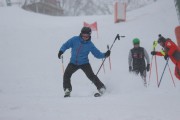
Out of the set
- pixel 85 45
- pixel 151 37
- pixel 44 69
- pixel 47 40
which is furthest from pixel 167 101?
pixel 47 40

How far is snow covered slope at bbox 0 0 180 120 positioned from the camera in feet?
16.7

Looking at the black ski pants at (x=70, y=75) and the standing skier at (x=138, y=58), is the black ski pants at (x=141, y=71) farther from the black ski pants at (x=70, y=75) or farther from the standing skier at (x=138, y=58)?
the black ski pants at (x=70, y=75)

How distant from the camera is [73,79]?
12.8 metres

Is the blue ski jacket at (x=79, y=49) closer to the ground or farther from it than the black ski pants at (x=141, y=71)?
farther from it

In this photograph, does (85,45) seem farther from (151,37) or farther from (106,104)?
(151,37)

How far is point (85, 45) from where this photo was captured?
770 centimetres

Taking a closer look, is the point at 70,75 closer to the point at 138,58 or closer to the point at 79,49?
the point at 79,49

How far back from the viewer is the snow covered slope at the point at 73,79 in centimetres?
509

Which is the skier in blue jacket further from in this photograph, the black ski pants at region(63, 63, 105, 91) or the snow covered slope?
the snow covered slope

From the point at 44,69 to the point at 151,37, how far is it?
6.64 metres

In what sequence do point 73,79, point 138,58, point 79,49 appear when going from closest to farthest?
point 79,49
point 138,58
point 73,79

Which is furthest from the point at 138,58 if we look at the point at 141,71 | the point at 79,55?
the point at 79,55

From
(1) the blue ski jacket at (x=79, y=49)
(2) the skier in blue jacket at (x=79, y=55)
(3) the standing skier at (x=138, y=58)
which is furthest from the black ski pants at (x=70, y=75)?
(3) the standing skier at (x=138, y=58)

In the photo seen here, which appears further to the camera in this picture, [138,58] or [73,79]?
[73,79]
